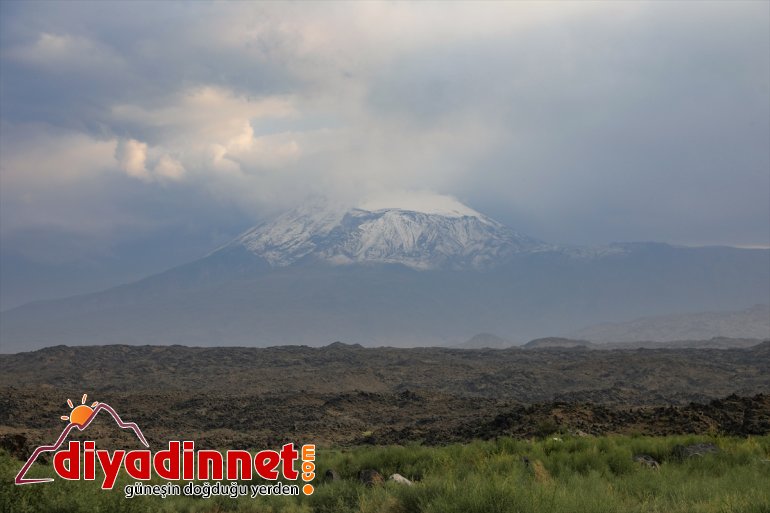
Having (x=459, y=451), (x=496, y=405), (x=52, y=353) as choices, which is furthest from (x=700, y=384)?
(x=52, y=353)

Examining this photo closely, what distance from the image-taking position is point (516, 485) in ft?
43.9

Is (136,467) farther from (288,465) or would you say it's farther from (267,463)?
(288,465)

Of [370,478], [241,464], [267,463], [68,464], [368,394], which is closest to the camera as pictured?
[68,464]

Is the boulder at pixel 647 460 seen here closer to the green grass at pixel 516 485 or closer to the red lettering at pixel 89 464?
the green grass at pixel 516 485

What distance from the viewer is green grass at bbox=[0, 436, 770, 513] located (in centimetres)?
1177

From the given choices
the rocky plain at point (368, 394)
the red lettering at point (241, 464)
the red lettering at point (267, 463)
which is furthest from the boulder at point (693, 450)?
the red lettering at point (241, 464)

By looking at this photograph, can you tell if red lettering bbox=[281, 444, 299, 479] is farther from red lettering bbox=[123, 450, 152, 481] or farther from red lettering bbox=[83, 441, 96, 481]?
red lettering bbox=[83, 441, 96, 481]

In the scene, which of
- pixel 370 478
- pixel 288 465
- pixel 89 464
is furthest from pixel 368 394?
pixel 89 464

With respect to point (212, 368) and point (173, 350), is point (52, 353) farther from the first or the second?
point (212, 368)

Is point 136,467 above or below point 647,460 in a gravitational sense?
above

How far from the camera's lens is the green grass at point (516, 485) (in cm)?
1177

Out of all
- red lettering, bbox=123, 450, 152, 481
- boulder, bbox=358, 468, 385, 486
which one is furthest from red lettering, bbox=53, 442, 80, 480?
boulder, bbox=358, 468, 385, 486

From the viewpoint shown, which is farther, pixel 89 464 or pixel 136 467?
pixel 136 467

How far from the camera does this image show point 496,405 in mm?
43781
